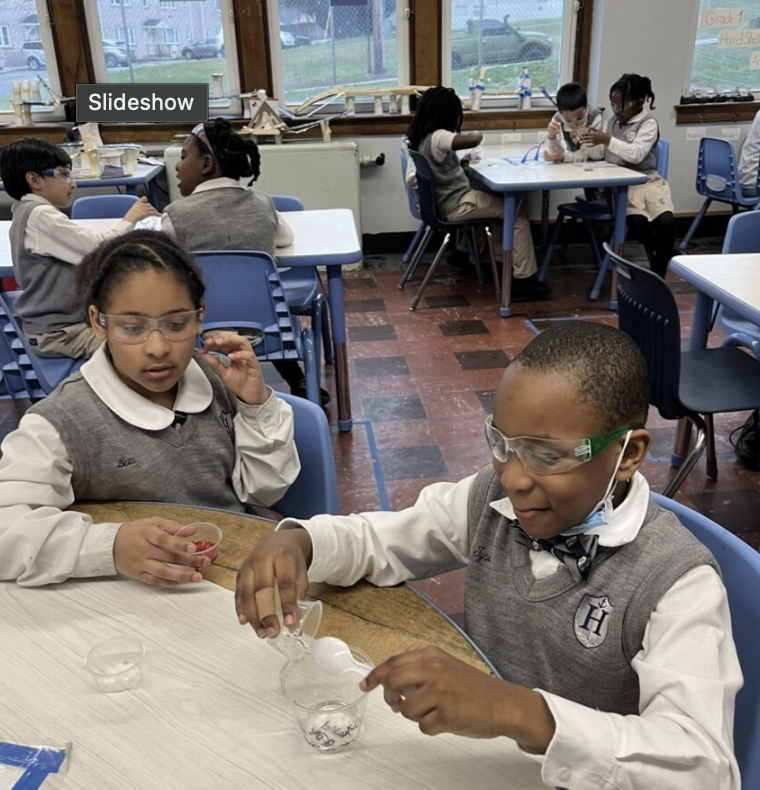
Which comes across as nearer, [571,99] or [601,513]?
[601,513]

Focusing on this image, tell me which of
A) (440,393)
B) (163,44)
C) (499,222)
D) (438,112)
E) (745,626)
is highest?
(163,44)

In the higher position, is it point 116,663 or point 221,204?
point 221,204

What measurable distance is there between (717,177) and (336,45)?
2623 mm

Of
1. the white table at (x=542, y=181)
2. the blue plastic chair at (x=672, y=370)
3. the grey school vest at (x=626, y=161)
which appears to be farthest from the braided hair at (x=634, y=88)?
the blue plastic chair at (x=672, y=370)

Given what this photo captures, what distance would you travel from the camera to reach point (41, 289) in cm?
258

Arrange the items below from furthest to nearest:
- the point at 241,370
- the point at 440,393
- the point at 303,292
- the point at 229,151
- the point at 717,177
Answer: the point at 717,177 < the point at 440,393 < the point at 303,292 < the point at 229,151 < the point at 241,370

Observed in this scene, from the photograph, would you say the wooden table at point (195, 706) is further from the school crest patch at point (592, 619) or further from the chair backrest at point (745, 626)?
the chair backrest at point (745, 626)

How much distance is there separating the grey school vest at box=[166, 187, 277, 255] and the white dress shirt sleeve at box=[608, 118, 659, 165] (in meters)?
2.58

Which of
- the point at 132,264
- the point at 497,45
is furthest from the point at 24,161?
the point at 497,45

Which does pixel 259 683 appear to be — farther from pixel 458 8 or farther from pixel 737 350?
pixel 458 8

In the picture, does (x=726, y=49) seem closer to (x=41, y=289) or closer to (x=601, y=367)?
(x=41, y=289)

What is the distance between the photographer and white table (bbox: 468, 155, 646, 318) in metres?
3.99

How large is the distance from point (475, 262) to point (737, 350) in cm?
249

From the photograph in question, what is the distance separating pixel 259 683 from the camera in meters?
0.84
